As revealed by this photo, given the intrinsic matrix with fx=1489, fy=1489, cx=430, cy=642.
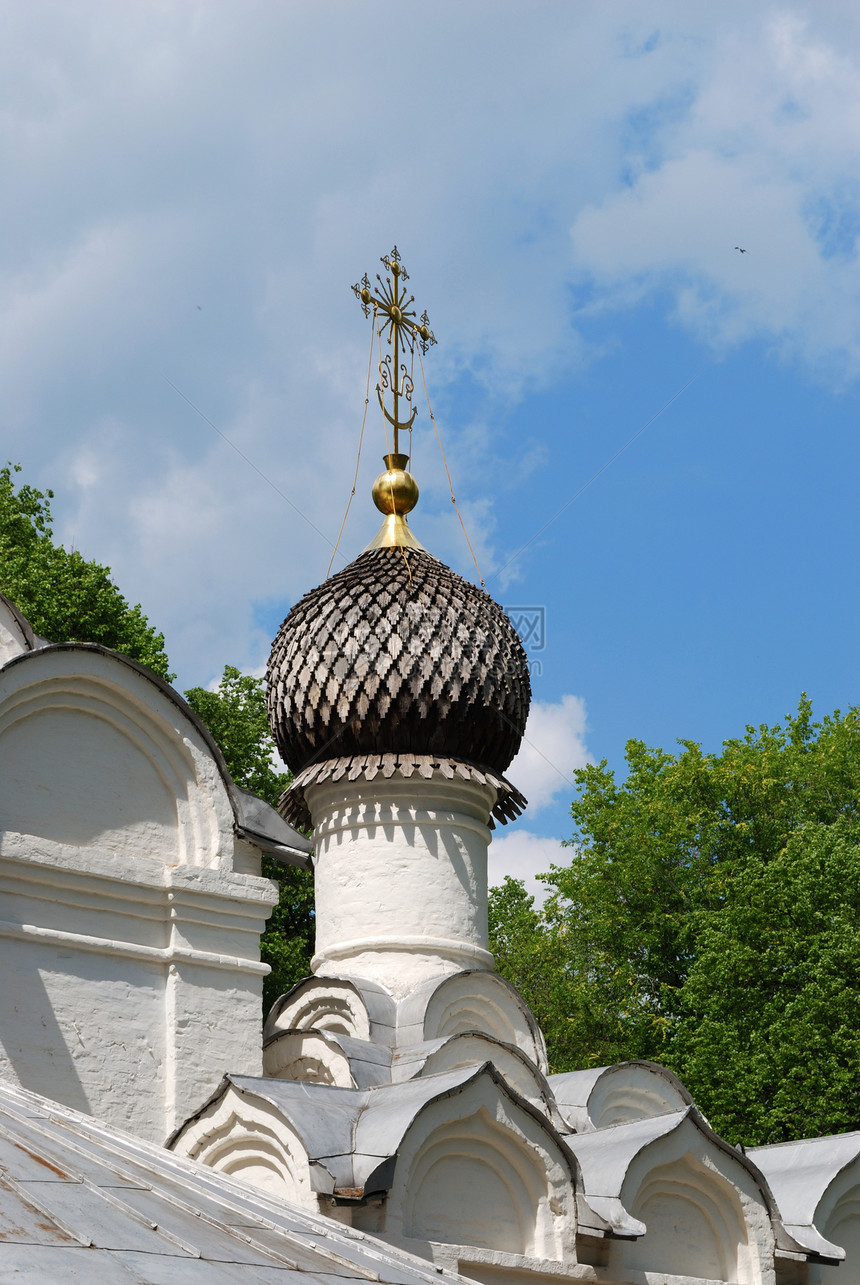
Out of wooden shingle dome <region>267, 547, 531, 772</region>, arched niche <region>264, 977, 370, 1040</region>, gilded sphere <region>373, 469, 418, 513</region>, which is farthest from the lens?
gilded sphere <region>373, 469, 418, 513</region>

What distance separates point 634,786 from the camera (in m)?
21.9

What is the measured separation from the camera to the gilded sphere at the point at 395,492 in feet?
37.8

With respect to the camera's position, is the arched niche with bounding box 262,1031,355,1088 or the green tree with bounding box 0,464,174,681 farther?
the green tree with bounding box 0,464,174,681

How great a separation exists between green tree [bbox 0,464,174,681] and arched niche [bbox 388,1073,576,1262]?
1025 centimetres

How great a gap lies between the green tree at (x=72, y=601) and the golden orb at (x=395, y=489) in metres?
6.18

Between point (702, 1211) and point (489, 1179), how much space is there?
1606 millimetres

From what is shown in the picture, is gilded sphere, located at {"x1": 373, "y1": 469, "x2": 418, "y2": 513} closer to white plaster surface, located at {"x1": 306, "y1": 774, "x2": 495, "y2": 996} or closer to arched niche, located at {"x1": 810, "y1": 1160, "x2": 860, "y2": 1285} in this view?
white plaster surface, located at {"x1": 306, "y1": 774, "x2": 495, "y2": 996}

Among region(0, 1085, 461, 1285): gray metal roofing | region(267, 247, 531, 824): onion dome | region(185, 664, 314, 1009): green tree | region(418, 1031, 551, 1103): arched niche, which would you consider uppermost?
region(185, 664, 314, 1009): green tree

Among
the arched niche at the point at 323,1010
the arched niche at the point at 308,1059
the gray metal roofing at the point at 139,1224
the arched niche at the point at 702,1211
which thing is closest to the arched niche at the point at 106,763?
the arched niche at the point at 308,1059

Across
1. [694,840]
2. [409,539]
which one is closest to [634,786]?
[694,840]

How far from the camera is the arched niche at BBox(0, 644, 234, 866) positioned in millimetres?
8125

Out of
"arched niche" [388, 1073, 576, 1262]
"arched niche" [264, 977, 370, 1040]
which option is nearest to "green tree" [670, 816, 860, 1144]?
"arched niche" [264, 977, 370, 1040]

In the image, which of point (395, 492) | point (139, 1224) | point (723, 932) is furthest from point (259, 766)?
point (139, 1224)

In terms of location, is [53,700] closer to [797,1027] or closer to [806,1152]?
[806,1152]
